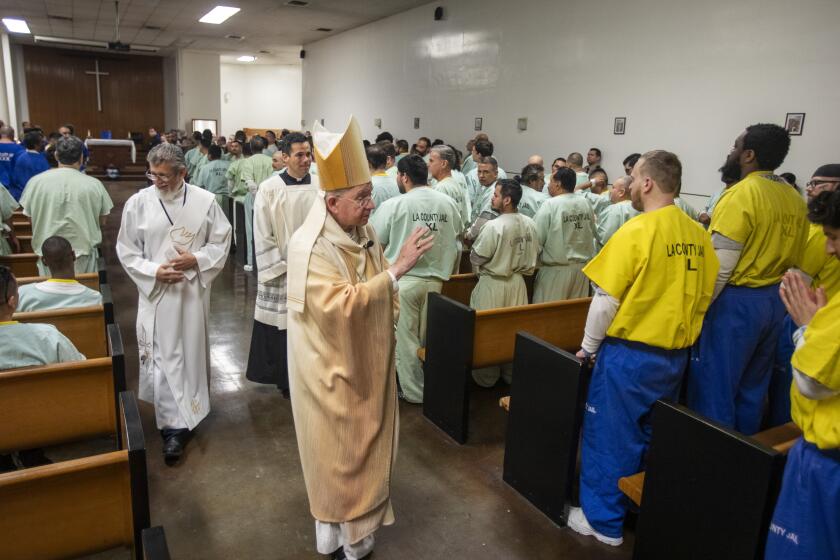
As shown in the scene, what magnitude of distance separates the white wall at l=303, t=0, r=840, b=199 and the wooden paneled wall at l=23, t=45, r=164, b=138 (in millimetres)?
12674

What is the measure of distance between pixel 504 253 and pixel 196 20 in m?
11.8

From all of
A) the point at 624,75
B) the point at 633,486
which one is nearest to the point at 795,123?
the point at 624,75

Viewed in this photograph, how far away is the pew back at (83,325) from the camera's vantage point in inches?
121

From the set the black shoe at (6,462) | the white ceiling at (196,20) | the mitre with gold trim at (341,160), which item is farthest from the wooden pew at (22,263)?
the white ceiling at (196,20)

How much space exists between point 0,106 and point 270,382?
17312 mm

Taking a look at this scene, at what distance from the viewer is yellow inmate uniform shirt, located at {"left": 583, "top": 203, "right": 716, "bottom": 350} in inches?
94.3

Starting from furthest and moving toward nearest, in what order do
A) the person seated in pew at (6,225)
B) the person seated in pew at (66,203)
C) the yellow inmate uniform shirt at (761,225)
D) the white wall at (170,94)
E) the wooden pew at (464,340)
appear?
the white wall at (170,94) < the person seated in pew at (6,225) < the person seated in pew at (66,203) < the wooden pew at (464,340) < the yellow inmate uniform shirt at (761,225)

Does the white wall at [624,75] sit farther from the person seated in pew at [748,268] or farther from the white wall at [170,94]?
the white wall at [170,94]

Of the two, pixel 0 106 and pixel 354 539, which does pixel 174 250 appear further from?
pixel 0 106

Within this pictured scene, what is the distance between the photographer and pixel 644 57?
21.3 ft

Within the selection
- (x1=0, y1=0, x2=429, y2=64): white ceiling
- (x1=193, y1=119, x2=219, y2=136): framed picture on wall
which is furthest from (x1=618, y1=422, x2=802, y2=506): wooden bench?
(x1=193, y1=119, x2=219, y2=136): framed picture on wall

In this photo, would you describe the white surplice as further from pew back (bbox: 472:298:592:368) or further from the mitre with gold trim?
pew back (bbox: 472:298:592:368)

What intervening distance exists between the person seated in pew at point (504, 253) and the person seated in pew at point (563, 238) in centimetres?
27

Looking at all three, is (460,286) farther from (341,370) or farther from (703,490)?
(703,490)
